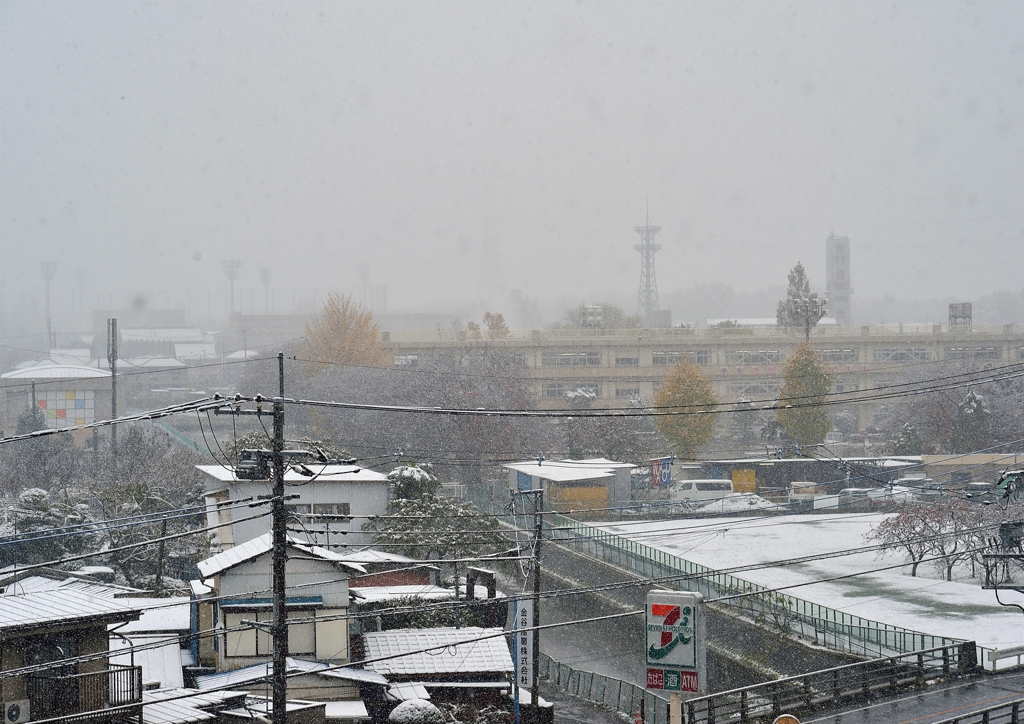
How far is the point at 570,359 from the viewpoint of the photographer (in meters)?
61.0

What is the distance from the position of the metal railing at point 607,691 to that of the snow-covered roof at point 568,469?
934 cm

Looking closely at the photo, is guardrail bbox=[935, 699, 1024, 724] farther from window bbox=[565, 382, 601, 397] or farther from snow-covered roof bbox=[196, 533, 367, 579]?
window bbox=[565, 382, 601, 397]

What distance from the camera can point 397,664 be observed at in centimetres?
1627

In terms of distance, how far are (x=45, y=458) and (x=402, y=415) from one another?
548 inches

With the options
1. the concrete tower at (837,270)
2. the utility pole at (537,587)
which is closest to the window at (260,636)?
the utility pole at (537,587)

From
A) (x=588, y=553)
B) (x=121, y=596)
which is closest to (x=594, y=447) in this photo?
(x=588, y=553)

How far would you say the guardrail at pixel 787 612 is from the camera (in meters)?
18.9

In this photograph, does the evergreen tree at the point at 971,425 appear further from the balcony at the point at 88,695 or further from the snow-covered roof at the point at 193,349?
the snow-covered roof at the point at 193,349

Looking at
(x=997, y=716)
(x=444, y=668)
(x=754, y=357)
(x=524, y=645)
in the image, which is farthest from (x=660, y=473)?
(x=754, y=357)

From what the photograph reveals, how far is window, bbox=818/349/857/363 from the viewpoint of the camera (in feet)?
207

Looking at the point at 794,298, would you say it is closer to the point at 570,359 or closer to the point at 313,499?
the point at 570,359

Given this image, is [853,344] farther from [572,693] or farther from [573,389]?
[572,693]

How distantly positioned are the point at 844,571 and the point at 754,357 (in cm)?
3789

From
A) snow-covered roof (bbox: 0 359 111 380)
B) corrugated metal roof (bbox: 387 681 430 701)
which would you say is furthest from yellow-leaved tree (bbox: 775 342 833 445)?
snow-covered roof (bbox: 0 359 111 380)
